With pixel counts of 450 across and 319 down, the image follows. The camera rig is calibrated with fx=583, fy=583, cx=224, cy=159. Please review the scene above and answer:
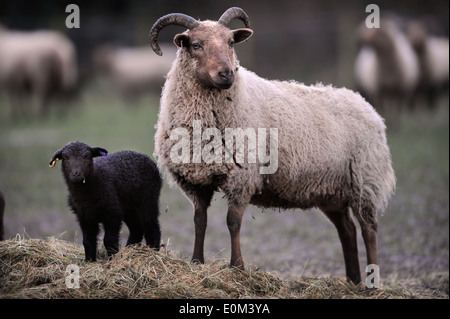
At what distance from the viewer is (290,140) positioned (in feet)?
18.4

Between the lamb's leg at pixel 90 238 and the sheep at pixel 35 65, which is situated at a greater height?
the sheep at pixel 35 65

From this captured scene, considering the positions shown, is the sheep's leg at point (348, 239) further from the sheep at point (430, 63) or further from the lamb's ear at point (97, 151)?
the sheep at point (430, 63)

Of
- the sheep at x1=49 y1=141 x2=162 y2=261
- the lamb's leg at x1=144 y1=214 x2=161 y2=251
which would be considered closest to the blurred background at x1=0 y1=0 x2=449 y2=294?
the lamb's leg at x1=144 y1=214 x2=161 y2=251

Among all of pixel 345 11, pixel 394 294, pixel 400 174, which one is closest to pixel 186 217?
pixel 400 174

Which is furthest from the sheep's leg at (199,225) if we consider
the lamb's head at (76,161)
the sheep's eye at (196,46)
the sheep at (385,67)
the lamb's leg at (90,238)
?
the sheep at (385,67)

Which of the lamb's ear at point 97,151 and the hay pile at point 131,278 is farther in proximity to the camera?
the lamb's ear at point 97,151

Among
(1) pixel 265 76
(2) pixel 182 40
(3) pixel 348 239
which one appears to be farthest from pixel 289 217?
(1) pixel 265 76

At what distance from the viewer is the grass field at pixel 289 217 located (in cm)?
749

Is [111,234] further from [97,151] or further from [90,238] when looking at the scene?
[97,151]

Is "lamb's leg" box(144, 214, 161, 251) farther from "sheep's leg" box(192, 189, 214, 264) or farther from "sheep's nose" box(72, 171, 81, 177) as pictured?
"sheep's nose" box(72, 171, 81, 177)

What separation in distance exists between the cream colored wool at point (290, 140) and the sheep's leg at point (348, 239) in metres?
0.28

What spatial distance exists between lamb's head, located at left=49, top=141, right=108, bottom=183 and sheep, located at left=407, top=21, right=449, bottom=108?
14678 millimetres

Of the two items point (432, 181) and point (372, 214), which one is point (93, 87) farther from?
point (372, 214)

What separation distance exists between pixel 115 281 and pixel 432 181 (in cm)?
881
